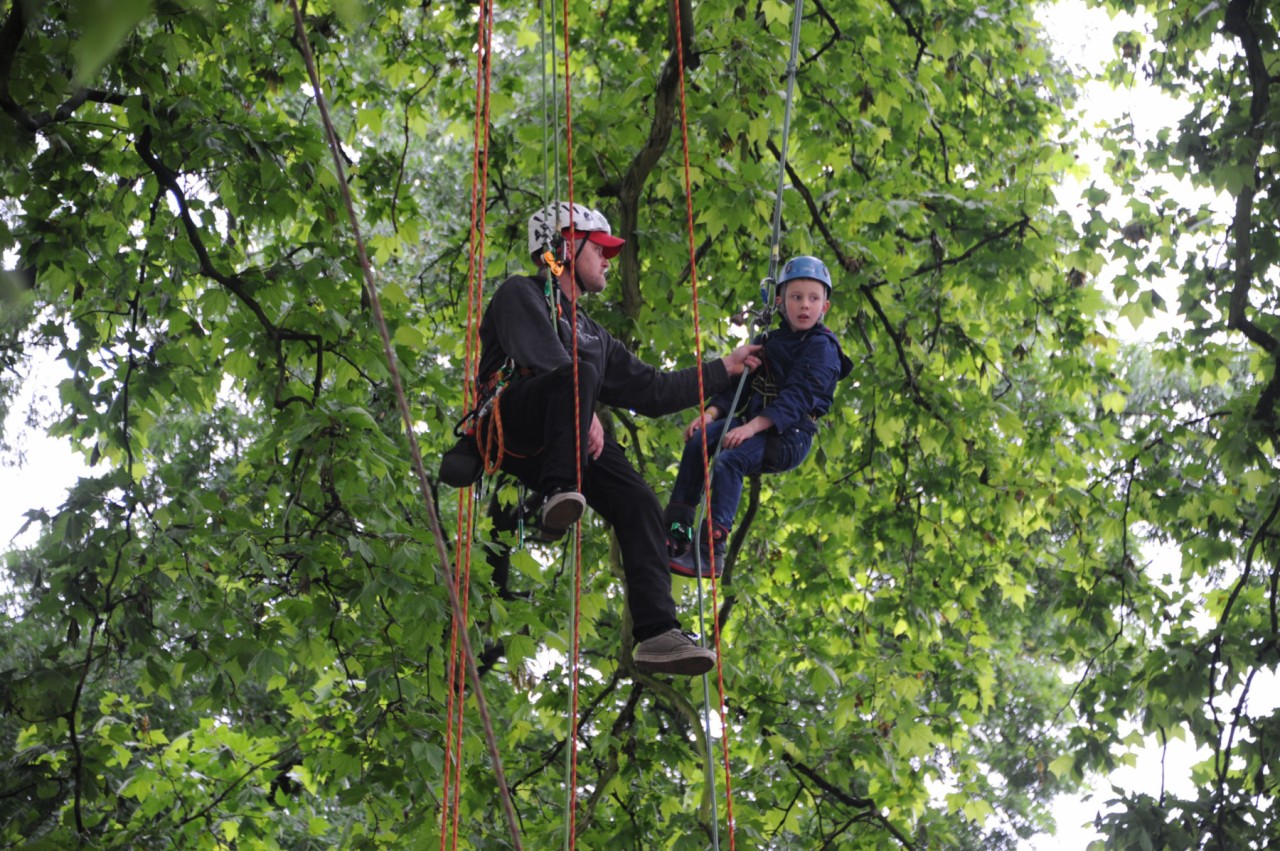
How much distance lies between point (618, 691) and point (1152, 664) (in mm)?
2672

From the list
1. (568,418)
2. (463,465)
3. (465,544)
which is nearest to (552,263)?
(568,418)

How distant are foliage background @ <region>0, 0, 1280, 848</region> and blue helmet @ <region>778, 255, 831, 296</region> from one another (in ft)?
5.09

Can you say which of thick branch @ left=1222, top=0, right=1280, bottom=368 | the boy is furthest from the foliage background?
the boy

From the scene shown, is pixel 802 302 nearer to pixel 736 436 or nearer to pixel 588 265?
pixel 736 436

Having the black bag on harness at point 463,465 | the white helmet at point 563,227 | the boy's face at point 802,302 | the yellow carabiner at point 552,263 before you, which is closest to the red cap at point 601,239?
the white helmet at point 563,227

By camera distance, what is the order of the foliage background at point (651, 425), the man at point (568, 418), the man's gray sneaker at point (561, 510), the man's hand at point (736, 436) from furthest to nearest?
the foliage background at point (651, 425), the man's hand at point (736, 436), the man at point (568, 418), the man's gray sneaker at point (561, 510)

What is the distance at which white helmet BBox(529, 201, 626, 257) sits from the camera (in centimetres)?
432

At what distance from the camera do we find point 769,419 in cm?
462

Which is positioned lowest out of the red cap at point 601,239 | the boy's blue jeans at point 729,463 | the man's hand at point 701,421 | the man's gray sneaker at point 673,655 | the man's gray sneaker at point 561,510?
the man's gray sneaker at point 673,655

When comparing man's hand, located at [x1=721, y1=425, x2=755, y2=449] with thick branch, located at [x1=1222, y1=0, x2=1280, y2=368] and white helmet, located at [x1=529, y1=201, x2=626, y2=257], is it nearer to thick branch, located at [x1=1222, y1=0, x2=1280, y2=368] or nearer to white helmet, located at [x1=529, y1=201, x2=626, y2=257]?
white helmet, located at [x1=529, y1=201, x2=626, y2=257]

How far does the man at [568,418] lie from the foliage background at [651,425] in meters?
1.08

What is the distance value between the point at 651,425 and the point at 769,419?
313 cm

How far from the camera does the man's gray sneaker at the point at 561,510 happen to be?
3822mm

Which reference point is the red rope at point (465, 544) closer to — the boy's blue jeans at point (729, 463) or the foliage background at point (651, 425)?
the foliage background at point (651, 425)
